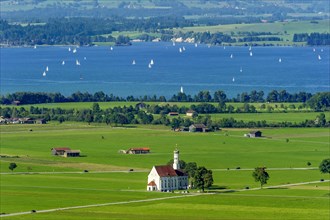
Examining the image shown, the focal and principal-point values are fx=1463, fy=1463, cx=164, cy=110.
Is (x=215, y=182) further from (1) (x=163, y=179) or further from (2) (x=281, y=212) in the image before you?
(2) (x=281, y=212)

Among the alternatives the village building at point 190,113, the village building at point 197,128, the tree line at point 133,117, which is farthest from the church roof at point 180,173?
the village building at point 190,113

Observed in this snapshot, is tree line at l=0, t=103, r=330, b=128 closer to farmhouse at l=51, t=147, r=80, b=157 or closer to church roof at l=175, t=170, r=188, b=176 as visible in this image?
farmhouse at l=51, t=147, r=80, b=157

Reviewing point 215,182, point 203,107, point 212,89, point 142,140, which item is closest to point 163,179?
point 215,182

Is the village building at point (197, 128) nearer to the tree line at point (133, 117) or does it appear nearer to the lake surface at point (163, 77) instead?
the tree line at point (133, 117)

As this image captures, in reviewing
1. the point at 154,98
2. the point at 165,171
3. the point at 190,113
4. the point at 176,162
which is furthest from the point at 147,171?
the point at 154,98

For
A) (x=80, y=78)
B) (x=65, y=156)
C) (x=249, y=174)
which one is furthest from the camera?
(x=80, y=78)

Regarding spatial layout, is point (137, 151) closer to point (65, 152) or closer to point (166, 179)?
point (65, 152)

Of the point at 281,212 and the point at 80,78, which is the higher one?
the point at 80,78
